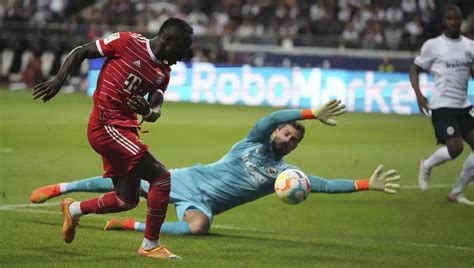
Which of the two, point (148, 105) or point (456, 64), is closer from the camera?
point (148, 105)

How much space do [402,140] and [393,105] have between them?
5870mm

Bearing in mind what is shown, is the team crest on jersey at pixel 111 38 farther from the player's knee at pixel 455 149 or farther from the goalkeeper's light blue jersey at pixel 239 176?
the player's knee at pixel 455 149

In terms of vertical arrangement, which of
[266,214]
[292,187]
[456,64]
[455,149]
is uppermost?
[456,64]

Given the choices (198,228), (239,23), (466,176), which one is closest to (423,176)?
(466,176)

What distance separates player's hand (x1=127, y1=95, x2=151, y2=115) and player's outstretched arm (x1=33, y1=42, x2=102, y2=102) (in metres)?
0.49

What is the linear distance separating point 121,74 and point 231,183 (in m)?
2.13

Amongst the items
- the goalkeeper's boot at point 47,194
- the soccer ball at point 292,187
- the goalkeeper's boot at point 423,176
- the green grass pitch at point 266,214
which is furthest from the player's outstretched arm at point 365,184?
the goalkeeper's boot at point 423,176

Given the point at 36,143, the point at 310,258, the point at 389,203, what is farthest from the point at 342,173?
the point at 310,258

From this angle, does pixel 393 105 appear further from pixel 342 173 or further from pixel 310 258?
pixel 310 258

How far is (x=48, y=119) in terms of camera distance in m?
23.4

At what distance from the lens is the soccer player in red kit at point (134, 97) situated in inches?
325

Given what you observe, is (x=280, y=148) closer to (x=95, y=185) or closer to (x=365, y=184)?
(x=365, y=184)

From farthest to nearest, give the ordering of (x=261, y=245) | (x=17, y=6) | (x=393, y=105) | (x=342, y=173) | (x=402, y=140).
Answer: (x=17, y=6) → (x=393, y=105) → (x=402, y=140) → (x=342, y=173) → (x=261, y=245)

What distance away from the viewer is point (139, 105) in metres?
8.08
